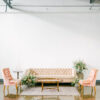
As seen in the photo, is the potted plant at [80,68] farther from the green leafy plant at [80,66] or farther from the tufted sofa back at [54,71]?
the tufted sofa back at [54,71]

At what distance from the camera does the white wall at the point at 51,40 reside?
8305 millimetres

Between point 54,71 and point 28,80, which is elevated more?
point 54,71

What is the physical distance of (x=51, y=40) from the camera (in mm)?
8359

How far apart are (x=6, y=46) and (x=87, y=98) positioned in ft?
16.6

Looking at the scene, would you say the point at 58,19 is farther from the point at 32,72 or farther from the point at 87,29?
the point at 32,72

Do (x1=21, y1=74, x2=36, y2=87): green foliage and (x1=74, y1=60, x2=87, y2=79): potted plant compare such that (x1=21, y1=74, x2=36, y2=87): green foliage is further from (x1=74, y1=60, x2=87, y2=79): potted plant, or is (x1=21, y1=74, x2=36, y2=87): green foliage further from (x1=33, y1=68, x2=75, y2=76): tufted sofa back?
(x1=74, y1=60, x2=87, y2=79): potted plant

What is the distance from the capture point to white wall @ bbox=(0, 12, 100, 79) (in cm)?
830

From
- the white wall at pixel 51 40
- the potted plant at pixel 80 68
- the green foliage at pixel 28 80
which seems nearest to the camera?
the green foliage at pixel 28 80

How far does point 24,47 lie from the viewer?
837 cm

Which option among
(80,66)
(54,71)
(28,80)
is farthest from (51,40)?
(28,80)

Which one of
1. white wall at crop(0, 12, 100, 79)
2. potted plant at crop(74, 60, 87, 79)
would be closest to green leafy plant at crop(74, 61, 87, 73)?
potted plant at crop(74, 60, 87, 79)

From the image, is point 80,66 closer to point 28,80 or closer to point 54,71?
point 54,71

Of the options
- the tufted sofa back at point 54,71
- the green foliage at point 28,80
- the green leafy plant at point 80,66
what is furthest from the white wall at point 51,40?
the green foliage at point 28,80

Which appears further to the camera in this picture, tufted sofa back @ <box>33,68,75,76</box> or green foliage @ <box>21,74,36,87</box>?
tufted sofa back @ <box>33,68,75,76</box>
